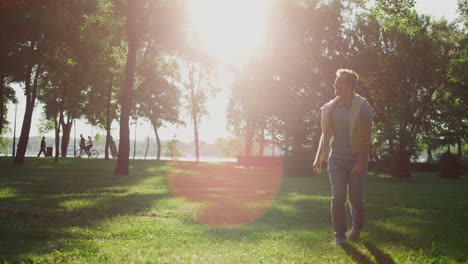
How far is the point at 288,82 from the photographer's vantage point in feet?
119

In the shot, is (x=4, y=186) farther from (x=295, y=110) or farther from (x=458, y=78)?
(x=458, y=78)

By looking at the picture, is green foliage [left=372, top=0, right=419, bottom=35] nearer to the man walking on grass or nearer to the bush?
the man walking on grass

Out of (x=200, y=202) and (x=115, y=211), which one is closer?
(x=115, y=211)

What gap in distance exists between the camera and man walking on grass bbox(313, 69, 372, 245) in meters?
5.51

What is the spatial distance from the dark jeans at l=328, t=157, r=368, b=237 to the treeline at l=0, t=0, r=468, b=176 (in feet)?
42.7

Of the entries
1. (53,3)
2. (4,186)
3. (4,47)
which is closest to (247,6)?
(53,3)

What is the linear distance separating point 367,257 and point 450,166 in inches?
1200

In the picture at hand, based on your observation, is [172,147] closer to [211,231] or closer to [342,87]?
[211,231]

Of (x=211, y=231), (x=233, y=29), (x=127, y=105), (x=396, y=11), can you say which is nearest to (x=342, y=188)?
(x=211, y=231)

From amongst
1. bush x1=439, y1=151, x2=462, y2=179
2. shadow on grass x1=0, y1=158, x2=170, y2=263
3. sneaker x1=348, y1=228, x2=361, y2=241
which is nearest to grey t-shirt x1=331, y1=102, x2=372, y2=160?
sneaker x1=348, y1=228, x2=361, y2=241

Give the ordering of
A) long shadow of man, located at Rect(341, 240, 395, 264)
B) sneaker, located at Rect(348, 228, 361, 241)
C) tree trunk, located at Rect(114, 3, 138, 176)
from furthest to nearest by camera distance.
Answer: tree trunk, located at Rect(114, 3, 138, 176), sneaker, located at Rect(348, 228, 361, 241), long shadow of man, located at Rect(341, 240, 395, 264)

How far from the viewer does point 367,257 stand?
5.13m

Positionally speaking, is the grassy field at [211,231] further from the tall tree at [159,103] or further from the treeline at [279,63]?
the tall tree at [159,103]

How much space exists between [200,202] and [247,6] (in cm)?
2659
